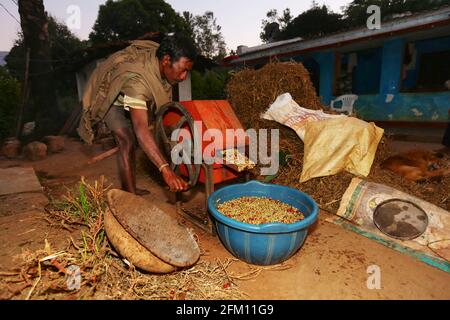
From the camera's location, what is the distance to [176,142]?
111 inches

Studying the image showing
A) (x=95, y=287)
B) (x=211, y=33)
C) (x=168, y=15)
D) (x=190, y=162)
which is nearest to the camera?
(x=95, y=287)

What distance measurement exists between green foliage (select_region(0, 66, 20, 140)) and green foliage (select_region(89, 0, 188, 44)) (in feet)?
51.1

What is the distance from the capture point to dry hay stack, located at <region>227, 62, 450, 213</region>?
3430 mm

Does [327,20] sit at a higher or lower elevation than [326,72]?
higher

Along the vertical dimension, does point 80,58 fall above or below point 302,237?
above

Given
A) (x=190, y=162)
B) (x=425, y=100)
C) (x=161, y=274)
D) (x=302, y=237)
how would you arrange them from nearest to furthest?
(x=161, y=274), (x=302, y=237), (x=190, y=162), (x=425, y=100)

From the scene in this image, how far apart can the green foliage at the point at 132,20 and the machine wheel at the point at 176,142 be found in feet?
77.0

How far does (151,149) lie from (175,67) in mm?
877

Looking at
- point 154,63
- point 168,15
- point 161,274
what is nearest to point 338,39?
point 154,63

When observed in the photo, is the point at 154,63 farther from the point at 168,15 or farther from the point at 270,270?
the point at 168,15

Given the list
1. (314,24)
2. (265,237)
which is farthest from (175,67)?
(314,24)

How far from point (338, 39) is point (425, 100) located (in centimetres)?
296

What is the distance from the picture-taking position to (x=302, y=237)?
211 cm

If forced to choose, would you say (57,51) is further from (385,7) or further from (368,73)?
(385,7)
